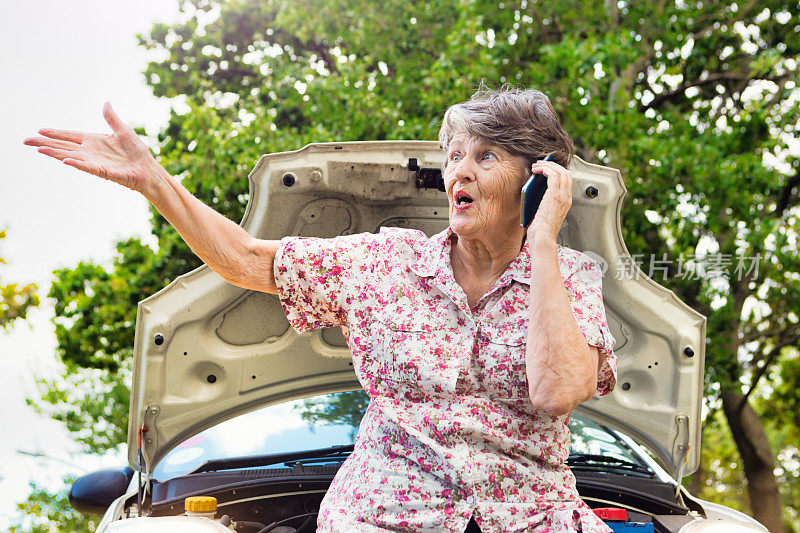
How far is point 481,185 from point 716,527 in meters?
1.24

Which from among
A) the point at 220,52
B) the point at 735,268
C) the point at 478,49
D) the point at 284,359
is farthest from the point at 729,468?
the point at 284,359

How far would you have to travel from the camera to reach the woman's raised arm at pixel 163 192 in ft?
6.63

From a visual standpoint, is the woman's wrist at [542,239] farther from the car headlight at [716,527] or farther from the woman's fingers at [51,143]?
the woman's fingers at [51,143]

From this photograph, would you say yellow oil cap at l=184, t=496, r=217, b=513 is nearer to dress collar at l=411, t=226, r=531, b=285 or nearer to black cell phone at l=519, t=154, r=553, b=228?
dress collar at l=411, t=226, r=531, b=285

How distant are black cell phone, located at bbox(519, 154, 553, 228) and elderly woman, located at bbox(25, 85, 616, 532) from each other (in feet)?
0.10

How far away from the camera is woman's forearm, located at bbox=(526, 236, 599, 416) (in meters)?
2.00

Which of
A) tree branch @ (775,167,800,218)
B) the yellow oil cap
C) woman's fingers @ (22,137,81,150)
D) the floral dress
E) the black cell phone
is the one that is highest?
tree branch @ (775,167,800,218)

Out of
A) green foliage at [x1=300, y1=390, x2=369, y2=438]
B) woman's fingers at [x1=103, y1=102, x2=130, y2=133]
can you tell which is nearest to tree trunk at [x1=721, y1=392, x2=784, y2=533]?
green foliage at [x1=300, y1=390, x2=369, y2=438]

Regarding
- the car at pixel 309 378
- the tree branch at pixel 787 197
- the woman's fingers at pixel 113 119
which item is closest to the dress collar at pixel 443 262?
the car at pixel 309 378

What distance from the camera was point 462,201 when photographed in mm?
2240

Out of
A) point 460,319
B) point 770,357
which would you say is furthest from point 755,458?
point 460,319

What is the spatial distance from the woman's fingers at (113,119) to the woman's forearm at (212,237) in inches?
5.1

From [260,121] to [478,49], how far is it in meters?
2.40

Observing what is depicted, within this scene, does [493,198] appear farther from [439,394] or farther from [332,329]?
Result: [332,329]
